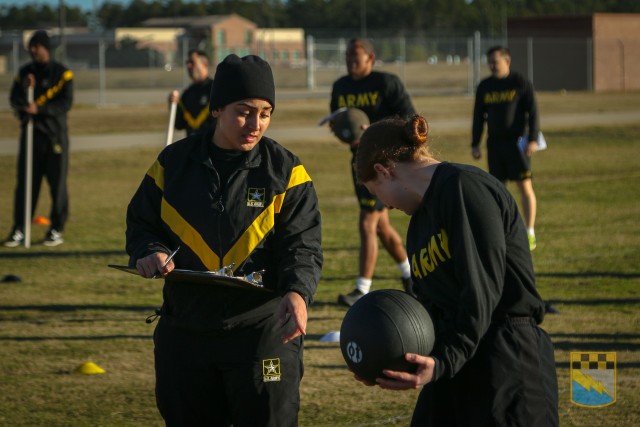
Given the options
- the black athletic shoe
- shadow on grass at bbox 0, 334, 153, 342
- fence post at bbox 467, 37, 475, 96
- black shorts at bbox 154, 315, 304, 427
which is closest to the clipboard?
black shorts at bbox 154, 315, 304, 427

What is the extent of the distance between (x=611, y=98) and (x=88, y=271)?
1634 inches

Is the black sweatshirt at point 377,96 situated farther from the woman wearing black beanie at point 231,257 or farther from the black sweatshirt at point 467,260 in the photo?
the black sweatshirt at point 467,260

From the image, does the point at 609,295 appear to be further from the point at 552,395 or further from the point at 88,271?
the point at 552,395

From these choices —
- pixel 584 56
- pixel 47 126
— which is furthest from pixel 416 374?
pixel 584 56

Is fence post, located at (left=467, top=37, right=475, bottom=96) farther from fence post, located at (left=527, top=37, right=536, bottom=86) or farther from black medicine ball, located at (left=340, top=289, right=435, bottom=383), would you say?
black medicine ball, located at (left=340, top=289, right=435, bottom=383)

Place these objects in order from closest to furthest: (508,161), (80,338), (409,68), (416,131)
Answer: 1. (416,131)
2. (80,338)
3. (508,161)
4. (409,68)

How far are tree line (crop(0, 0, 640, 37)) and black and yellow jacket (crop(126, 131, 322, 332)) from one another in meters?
86.9

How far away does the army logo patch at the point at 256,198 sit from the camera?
4367 mm

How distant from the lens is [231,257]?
4.34 metres

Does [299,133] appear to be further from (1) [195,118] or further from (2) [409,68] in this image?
(2) [409,68]

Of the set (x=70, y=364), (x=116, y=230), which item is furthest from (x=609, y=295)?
(x=116, y=230)

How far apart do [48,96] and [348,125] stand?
5.29 meters

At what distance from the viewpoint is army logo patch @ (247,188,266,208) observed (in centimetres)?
437

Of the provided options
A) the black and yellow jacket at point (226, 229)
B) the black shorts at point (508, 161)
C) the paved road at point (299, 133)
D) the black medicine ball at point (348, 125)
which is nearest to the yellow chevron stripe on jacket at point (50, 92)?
the black medicine ball at point (348, 125)
